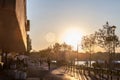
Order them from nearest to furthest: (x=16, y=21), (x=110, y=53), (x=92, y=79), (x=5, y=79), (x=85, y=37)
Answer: (x=16, y=21)
(x=5, y=79)
(x=92, y=79)
(x=110, y=53)
(x=85, y=37)

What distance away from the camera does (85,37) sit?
254ft

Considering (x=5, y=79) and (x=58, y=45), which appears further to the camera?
(x=58, y=45)

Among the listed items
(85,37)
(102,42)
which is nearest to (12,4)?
(102,42)

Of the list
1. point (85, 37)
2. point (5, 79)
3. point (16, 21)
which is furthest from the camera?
point (85, 37)

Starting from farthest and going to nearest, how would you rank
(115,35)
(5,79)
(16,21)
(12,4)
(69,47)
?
(69,47)
(115,35)
(5,79)
(16,21)
(12,4)

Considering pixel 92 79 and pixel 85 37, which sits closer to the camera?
pixel 92 79

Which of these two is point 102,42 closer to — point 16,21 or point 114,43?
point 114,43

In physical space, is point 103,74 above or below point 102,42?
below

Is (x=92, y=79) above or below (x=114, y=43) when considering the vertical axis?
below

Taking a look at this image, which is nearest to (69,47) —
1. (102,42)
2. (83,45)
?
(83,45)

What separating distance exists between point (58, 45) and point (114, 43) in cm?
6492

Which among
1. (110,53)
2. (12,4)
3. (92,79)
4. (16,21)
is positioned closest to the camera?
(12,4)

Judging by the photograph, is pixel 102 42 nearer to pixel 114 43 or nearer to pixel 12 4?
pixel 114 43

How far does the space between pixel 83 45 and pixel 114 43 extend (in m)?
22.3
